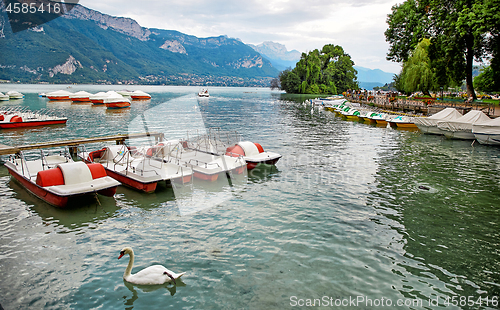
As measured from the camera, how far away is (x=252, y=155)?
66.6 feet

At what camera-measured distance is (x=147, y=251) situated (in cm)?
1002

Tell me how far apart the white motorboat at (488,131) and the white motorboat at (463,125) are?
142 centimetres

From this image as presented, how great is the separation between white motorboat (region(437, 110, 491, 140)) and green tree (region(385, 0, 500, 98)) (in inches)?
419

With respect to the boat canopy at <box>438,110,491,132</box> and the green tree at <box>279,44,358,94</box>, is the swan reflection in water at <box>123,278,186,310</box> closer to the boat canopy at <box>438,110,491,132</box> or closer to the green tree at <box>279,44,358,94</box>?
the boat canopy at <box>438,110,491,132</box>

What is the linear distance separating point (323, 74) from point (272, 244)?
502 ft

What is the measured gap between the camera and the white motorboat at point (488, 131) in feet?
95.6

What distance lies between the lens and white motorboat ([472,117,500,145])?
95.6 ft

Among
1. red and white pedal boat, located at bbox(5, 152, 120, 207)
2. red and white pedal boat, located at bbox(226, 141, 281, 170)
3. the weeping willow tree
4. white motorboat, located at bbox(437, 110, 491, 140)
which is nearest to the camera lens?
red and white pedal boat, located at bbox(5, 152, 120, 207)

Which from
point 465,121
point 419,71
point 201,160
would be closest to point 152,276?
point 201,160

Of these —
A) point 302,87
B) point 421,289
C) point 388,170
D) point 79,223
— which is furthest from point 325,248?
point 302,87

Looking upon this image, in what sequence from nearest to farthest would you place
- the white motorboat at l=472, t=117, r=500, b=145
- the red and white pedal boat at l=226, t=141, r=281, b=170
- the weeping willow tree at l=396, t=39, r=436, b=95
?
the red and white pedal boat at l=226, t=141, r=281, b=170 < the white motorboat at l=472, t=117, r=500, b=145 < the weeping willow tree at l=396, t=39, r=436, b=95

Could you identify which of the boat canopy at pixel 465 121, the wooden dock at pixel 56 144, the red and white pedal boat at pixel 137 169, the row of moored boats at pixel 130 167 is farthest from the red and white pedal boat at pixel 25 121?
the boat canopy at pixel 465 121

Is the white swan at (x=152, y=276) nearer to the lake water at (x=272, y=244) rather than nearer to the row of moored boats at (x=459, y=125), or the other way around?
the lake water at (x=272, y=244)

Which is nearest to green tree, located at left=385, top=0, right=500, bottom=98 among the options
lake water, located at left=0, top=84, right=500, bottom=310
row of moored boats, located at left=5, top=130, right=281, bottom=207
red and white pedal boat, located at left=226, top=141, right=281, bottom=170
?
lake water, located at left=0, top=84, right=500, bottom=310
